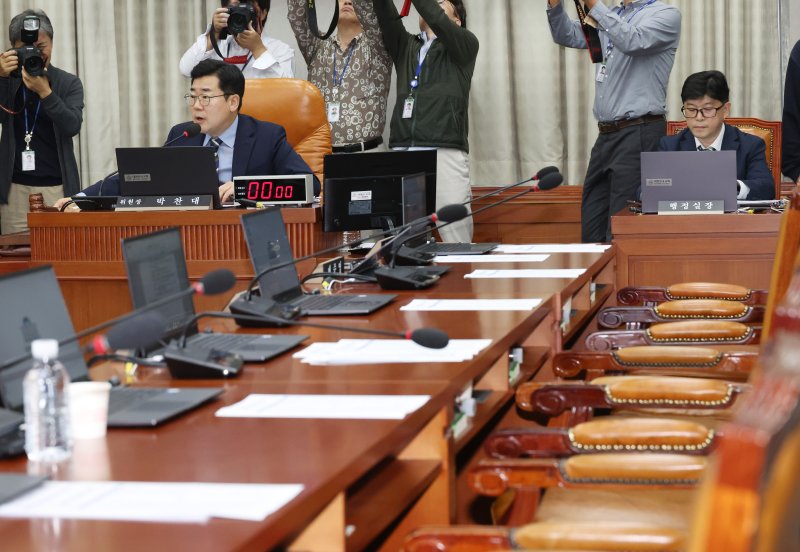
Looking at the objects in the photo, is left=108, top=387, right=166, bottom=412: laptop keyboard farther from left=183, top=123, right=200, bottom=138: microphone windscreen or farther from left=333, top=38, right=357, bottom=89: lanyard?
left=333, top=38, right=357, bottom=89: lanyard

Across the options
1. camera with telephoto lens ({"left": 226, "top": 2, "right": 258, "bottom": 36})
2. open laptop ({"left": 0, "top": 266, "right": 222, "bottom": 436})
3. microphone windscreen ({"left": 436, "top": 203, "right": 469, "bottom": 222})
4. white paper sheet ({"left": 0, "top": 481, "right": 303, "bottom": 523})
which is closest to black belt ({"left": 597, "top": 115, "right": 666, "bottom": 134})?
camera with telephoto lens ({"left": 226, "top": 2, "right": 258, "bottom": 36})

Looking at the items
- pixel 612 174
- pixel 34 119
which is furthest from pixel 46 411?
pixel 34 119

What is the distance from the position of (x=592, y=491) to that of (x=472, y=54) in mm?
3682

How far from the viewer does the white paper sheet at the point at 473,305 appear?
2.48 m

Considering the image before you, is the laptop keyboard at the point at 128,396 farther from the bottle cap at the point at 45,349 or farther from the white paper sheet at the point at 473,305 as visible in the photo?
the white paper sheet at the point at 473,305

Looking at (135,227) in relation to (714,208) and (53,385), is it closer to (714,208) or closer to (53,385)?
(714,208)

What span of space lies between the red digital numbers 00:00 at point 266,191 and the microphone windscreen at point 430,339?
1948 mm

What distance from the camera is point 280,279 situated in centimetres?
252

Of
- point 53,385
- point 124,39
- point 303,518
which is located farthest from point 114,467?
point 124,39

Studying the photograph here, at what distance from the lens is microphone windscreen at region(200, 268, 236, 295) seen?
1701 millimetres

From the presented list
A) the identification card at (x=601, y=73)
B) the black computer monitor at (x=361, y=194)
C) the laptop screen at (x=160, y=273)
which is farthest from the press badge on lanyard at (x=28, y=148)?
the laptop screen at (x=160, y=273)

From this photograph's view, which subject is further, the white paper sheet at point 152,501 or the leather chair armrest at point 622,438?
the leather chair armrest at point 622,438

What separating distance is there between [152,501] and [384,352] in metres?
0.84

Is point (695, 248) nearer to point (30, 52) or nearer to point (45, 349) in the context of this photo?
point (45, 349)
